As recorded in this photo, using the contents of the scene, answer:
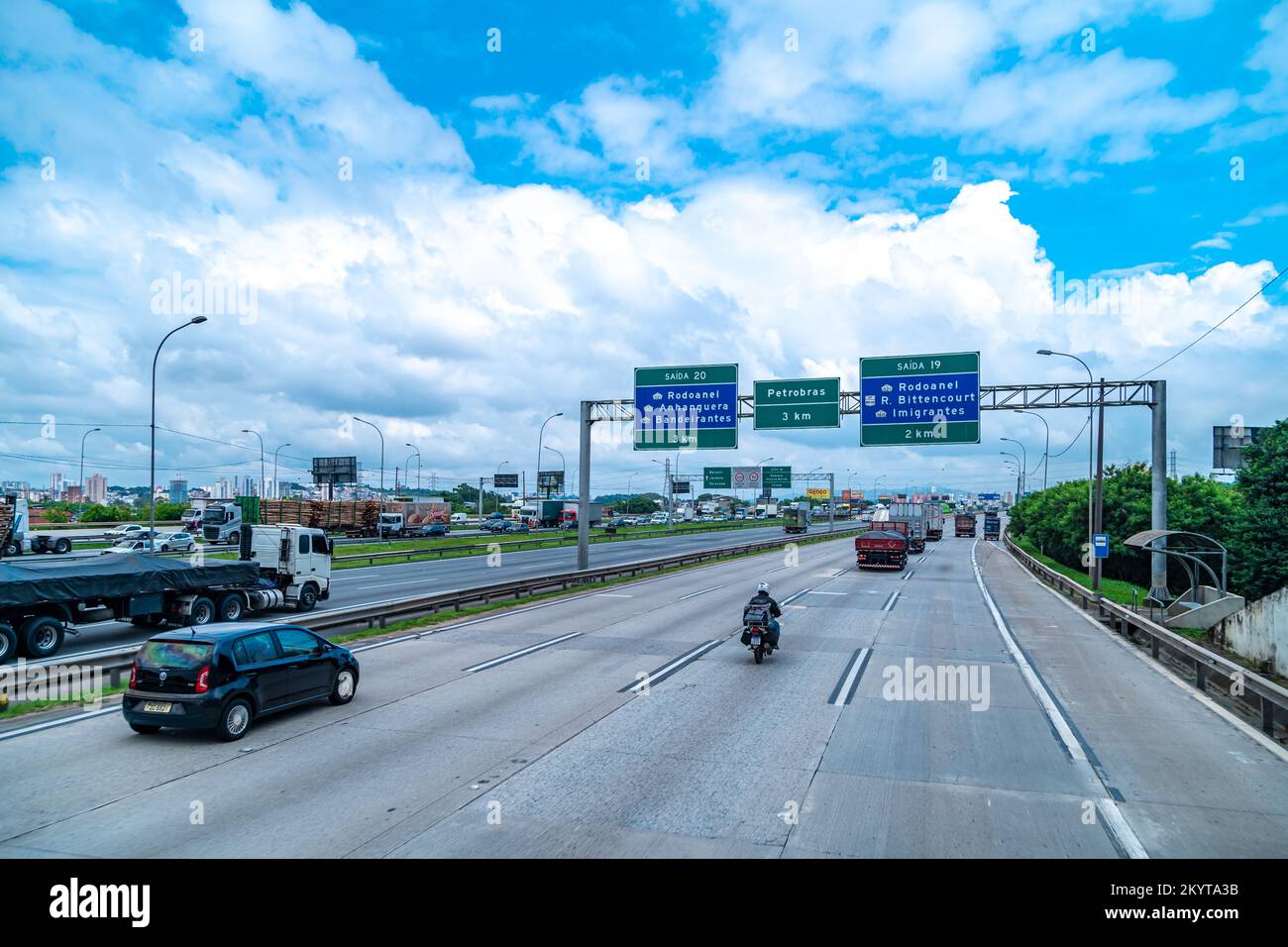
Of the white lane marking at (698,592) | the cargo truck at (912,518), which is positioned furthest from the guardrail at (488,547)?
the cargo truck at (912,518)

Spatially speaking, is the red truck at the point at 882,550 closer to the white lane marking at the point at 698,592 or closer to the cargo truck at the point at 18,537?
the white lane marking at the point at 698,592

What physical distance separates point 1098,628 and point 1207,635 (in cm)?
365

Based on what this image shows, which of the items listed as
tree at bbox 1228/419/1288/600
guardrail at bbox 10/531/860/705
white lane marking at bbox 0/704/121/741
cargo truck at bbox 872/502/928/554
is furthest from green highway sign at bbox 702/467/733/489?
white lane marking at bbox 0/704/121/741

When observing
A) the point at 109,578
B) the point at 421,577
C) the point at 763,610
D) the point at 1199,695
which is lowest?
the point at 421,577

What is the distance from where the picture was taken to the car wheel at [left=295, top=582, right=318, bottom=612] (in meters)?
24.3

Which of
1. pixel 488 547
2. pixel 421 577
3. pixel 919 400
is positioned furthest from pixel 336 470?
pixel 919 400

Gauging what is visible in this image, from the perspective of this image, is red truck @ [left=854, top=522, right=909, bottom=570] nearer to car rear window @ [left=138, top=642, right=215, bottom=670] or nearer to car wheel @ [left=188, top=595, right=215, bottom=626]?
car wheel @ [left=188, top=595, right=215, bottom=626]

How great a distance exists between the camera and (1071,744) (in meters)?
10.8

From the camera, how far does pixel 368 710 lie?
12.1 metres

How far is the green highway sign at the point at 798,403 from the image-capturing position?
3159 cm

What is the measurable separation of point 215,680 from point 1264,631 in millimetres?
18348

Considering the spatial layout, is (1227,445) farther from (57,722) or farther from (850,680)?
(57,722)
